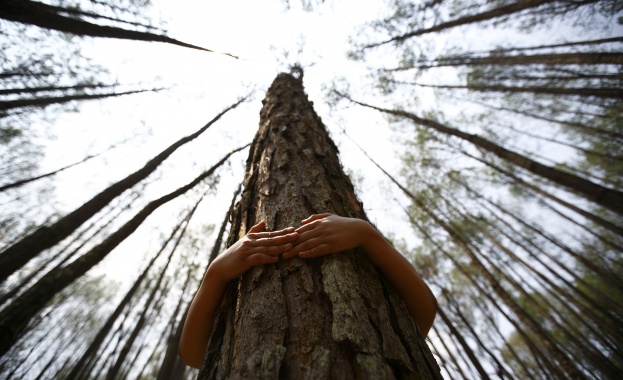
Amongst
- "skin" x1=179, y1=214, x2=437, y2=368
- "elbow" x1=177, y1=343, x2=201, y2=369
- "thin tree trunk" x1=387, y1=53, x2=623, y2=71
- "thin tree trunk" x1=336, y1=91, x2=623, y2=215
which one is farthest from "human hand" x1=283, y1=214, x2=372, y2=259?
"thin tree trunk" x1=387, y1=53, x2=623, y2=71

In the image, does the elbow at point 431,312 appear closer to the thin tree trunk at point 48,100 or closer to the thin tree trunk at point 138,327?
the thin tree trunk at point 48,100

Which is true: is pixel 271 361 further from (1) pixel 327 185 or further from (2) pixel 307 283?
(1) pixel 327 185

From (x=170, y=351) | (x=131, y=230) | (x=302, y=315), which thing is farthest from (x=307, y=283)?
(x=170, y=351)

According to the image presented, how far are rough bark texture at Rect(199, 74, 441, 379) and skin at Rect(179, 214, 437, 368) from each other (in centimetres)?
5

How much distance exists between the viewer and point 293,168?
184cm

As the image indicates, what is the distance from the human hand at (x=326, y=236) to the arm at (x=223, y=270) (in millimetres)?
40

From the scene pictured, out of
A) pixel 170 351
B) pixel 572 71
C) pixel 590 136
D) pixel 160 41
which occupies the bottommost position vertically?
pixel 170 351

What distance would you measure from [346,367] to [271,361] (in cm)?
21

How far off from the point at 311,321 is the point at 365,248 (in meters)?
0.47

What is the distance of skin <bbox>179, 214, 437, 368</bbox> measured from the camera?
3.73ft

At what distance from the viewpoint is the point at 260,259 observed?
44.0 inches

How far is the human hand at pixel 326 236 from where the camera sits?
44.4 inches

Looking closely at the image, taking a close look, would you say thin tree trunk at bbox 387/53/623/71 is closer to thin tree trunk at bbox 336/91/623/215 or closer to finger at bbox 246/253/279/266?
thin tree trunk at bbox 336/91/623/215

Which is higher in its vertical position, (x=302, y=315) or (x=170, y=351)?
(x=302, y=315)
